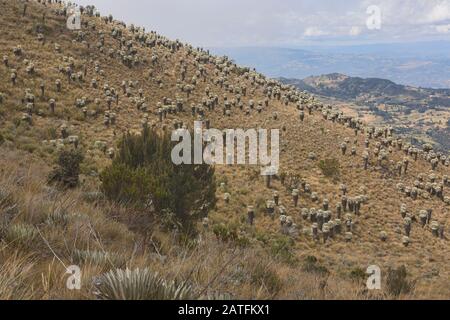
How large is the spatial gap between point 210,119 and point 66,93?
1294cm

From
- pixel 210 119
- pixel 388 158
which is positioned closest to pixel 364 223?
pixel 388 158

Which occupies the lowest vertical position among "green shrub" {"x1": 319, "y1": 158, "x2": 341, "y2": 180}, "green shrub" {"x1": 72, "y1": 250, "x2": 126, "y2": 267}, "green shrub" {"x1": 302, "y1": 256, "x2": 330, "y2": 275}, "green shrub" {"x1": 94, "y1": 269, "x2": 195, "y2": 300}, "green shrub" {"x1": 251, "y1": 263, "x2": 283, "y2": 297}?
"green shrub" {"x1": 302, "y1": 256, "x2": 330, "y2": 275}

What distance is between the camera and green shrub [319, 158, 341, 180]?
33.3 metres

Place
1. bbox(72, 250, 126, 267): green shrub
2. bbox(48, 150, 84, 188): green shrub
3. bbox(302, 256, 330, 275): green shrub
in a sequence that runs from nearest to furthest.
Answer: bbox(72, 250, 126, 267): green shrub, bbox(302, 256, 330, 275): green shrub, bbox(48, 150, 84, 188): green shrub

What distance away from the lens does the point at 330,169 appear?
3338 cm

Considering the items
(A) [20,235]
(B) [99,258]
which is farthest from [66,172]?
(B) [99,258]

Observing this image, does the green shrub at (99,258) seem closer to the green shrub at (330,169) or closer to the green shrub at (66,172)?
the green shrub at (66,172)

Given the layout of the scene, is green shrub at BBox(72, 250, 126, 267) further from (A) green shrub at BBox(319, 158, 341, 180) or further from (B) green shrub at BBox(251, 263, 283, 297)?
(A) green shrub at BBox(319, 158, 341, 180)

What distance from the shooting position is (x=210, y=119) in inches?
1537

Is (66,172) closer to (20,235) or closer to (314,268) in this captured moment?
(314,268)

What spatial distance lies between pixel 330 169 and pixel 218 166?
9143 mm

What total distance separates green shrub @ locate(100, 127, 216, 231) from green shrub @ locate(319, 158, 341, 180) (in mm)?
16975

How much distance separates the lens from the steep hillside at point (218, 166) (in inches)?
250

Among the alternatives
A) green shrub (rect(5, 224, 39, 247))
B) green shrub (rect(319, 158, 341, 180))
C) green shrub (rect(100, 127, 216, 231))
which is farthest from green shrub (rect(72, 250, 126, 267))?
green shrub (rect(319, 158, 341, 180))
